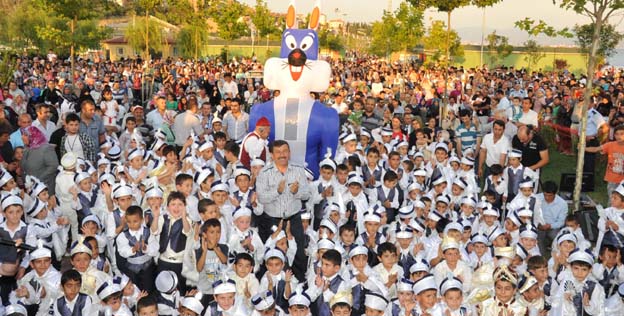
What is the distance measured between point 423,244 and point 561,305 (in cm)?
161

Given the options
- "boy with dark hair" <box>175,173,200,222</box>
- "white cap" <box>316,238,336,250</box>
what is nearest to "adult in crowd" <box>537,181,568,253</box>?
"white cap" <box>316,238,336,250</box>

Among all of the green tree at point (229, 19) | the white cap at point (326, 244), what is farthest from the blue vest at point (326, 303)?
the green tree at point (229, 19)

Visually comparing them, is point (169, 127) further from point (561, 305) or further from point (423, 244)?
point (561, 305)

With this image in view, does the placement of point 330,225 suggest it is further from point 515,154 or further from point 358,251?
point 515,154

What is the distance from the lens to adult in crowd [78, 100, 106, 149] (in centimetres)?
944

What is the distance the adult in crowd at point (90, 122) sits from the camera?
31.0 ft

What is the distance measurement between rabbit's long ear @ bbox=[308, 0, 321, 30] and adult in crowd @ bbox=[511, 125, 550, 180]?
343 cm

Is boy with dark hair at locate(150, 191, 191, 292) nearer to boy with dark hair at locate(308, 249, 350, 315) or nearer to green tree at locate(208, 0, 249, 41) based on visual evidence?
boy with dark hair at locate(308, 249, 350, 315)

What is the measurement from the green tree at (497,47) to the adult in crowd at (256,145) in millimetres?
42913

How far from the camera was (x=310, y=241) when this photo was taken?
7.43m

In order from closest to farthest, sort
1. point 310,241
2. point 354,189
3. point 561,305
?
point 561,305 < point 310,241 < point 354,189

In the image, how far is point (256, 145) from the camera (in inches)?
333

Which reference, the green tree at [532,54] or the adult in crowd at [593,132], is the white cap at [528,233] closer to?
the adult in crowd at [593,132]

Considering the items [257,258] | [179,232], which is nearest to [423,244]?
[257,258]
